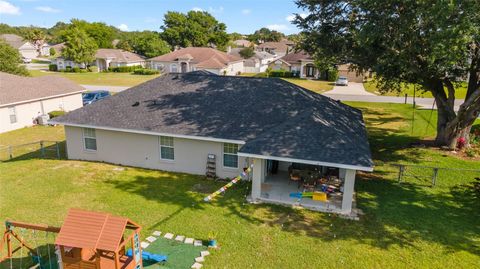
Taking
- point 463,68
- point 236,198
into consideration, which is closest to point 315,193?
point 236,198

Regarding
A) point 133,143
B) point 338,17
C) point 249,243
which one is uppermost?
point 338,17

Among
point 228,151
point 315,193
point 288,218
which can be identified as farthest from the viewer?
point 228,151

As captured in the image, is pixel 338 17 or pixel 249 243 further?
pixel 338 17

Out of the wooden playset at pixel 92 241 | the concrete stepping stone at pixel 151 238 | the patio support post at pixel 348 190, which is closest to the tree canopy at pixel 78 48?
the concrete stepping stone at pixel 151 238

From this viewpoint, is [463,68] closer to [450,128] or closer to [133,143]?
[450,128]

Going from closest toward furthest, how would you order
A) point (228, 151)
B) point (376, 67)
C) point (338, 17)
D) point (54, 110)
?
point (228, 151) < point (376, 67) < point (338, 17) < point (54, 110)

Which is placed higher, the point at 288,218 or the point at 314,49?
the point at 314,49

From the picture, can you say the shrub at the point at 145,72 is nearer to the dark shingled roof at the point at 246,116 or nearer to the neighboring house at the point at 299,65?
the neighboring house at the point at 299,65
